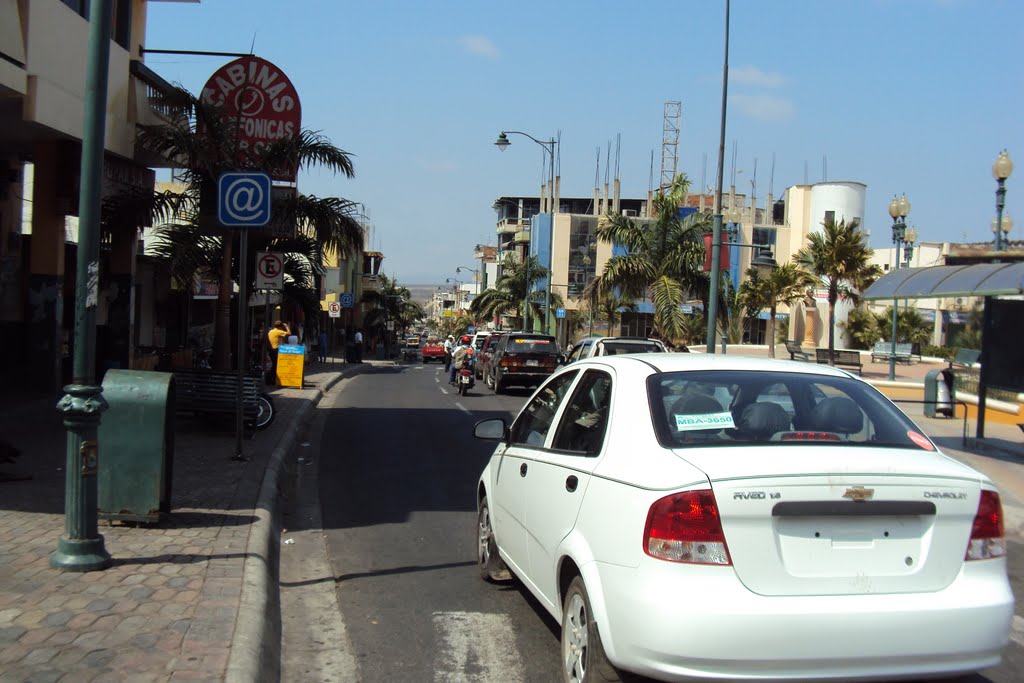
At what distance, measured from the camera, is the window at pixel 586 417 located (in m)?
4.71

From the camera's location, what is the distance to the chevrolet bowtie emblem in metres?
3.75

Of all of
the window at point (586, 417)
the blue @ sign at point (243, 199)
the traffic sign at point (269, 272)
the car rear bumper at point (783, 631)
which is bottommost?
the car rear bumper at point (783, 631)

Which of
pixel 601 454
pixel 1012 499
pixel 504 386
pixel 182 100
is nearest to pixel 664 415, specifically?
pixel 601 454

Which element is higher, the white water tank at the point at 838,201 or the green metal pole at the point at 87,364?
the white water tank at the point at 838,201

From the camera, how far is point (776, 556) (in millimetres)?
3715

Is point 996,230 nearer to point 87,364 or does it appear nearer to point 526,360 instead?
point 526,360

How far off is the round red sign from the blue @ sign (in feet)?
17.6

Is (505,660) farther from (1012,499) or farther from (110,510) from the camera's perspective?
(1012,499)

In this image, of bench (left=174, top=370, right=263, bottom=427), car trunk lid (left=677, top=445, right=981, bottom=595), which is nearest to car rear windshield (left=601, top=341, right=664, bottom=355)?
bench (left=174, top=370, right=263, bottom=427)

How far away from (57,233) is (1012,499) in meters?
14.2

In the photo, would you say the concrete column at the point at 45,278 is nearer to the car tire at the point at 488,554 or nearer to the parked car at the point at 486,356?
the car tire at the point at 488,554

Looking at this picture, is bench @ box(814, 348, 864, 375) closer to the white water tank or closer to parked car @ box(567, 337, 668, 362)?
parked car @ box(567, 337, 668, 362)

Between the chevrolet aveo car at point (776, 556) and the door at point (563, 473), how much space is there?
0.19m

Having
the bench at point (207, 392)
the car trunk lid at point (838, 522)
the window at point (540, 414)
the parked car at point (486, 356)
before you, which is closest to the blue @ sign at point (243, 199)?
the bench at point (207, 392)
